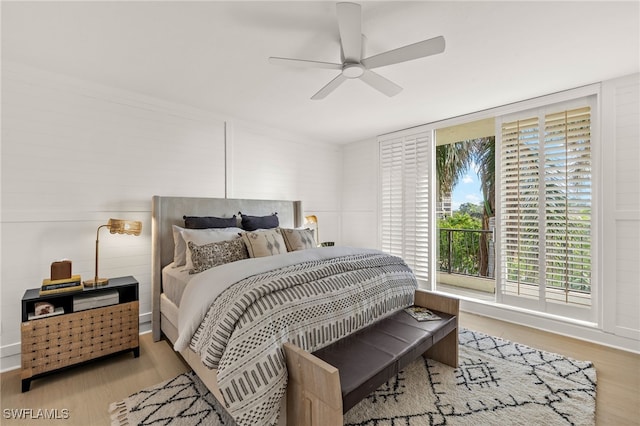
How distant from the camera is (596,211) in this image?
2.82m

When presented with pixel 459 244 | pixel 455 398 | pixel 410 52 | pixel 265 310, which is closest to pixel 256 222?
pixel 265 310

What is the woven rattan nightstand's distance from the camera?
205cm

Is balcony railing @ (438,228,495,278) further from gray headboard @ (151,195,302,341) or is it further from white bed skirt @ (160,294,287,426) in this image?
white bed skirt @ (160,294,287,426)

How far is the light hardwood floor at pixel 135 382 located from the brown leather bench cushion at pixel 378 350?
1.08m

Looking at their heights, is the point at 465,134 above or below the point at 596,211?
above

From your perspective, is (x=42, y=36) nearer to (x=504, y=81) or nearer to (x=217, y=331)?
(x=217, y=331)

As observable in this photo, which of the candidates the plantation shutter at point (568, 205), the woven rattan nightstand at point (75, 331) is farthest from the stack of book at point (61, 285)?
the plantation shutter at point (568, 205)

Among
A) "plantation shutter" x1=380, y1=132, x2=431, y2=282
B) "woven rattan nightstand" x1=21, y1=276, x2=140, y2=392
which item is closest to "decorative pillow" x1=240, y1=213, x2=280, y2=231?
"woven rattan nightstand" x1=21, y1=276, x2=140, y2=392

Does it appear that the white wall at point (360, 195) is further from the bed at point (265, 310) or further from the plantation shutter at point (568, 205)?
the plantation shutter at point (568, 205)

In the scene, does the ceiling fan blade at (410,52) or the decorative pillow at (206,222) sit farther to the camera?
the decorative pillow at (206,222)

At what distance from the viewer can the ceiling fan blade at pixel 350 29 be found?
1572 mm

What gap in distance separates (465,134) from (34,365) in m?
5.28

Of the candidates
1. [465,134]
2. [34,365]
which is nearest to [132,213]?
[34,365]

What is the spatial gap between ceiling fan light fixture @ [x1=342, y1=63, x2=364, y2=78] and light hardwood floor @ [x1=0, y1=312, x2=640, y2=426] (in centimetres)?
267
